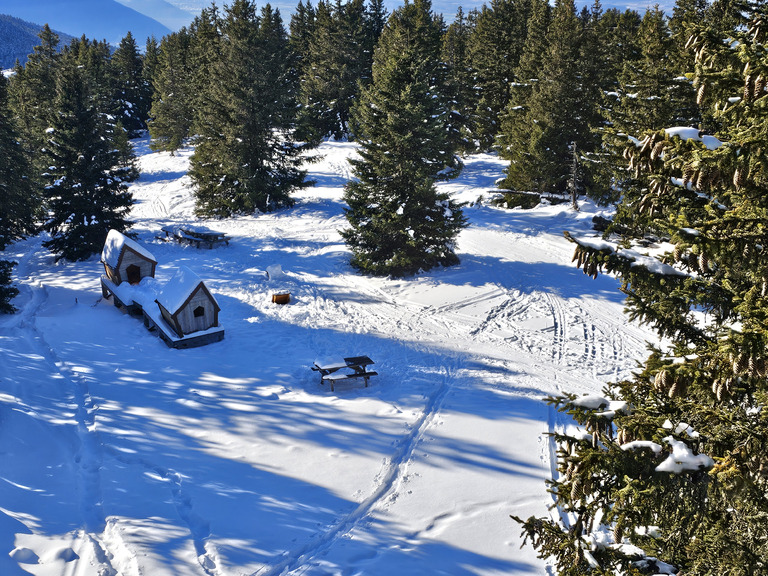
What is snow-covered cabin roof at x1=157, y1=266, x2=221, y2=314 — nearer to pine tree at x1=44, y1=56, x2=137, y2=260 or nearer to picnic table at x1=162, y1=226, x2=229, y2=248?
picnic table at x1=162, y1=226, x2=229, y2=248

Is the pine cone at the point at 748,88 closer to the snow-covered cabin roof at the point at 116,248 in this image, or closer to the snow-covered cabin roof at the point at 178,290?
the snow-covered cabin roof at the point at 178,290

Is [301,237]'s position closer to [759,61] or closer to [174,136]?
[759,61]

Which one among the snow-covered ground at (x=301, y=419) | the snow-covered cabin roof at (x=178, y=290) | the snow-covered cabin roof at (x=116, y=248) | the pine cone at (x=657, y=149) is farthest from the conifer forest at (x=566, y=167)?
the snow-covered cabin roof at (x=178, y=290)

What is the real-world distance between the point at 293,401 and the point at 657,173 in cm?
1215

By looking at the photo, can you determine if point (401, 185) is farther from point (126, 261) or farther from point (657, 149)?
point (657, 149)

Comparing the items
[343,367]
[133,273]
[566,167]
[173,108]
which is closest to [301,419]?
[343,367]

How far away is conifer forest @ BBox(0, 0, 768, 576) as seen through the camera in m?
5.00

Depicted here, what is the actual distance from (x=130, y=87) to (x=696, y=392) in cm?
8638

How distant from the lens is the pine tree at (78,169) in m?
28.7

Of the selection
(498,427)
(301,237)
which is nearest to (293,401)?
(498,427)

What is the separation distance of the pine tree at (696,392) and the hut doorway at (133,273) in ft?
71.3

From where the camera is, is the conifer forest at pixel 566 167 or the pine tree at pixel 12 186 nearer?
the conifer forest at pixel 566 167

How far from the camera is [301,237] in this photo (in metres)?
31.8

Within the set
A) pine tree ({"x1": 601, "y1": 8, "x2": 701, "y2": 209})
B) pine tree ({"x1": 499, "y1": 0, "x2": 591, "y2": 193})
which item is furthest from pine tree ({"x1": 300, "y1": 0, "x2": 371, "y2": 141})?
pine tree ({"x1": 601, "y1": 8, "x2": 701, "y2": 209})
